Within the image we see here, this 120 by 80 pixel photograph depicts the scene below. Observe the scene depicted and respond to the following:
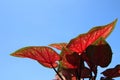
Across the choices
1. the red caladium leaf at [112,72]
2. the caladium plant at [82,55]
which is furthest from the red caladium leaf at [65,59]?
the red caladium leaf at [112,72]

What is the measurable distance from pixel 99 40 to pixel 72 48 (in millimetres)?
116

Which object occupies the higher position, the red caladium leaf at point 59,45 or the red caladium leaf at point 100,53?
the red caladium leaf at point 59,45

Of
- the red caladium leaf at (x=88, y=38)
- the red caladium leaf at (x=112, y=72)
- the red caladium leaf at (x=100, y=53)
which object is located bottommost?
the red caladium leaf at (x=112, y=72)

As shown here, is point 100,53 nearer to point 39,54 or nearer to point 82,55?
point 82,55

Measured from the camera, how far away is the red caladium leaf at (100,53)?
86cm

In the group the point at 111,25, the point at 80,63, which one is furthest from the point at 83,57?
the point at 111,25

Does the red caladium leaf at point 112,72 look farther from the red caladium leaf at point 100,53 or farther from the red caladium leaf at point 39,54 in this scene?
the red caladium leaf at point 39,54

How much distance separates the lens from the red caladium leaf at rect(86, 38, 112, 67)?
858 mm

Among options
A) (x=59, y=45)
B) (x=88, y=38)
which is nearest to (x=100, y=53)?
(x=88, y=38)

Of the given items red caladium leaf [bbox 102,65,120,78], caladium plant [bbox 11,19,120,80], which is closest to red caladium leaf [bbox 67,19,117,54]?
caladium plant [bbox 11,19,120,80]

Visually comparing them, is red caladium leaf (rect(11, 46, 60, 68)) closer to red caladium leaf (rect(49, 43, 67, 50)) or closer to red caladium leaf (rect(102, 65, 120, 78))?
red caladium leaf (rect(49, 43, 67, 50))

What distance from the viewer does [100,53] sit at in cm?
88

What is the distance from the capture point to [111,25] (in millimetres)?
925

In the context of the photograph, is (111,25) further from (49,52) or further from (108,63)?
(49,52)
